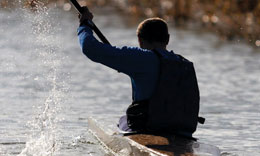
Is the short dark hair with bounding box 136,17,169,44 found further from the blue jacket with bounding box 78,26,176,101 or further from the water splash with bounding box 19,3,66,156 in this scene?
the water splash with bounding box 19,3,66,156

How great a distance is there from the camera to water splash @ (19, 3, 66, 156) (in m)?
8.59

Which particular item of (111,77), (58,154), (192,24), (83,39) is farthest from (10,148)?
(192,24)

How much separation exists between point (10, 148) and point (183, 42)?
36.6ft

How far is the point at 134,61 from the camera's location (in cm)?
687

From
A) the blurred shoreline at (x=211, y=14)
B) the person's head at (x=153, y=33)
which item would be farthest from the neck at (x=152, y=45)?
the blurred shoreline at (x=211, y=14)

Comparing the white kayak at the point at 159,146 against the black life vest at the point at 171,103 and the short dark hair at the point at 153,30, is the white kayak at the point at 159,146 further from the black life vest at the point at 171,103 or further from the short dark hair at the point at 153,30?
the short dark hair at the point at 153,30

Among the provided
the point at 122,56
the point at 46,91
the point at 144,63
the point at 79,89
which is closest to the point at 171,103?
the point at 144,63

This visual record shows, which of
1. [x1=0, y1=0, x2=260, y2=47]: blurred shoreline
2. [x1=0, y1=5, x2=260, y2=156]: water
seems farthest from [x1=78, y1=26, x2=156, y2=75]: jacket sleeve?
[x1=0, y1=0, x2=260, y2=47]: blurred shoreline

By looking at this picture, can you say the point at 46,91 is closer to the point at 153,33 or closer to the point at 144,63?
the point at 153,33

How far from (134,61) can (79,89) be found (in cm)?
620

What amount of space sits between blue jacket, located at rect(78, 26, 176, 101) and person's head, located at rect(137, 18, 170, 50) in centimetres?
12

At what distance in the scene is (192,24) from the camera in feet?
73.7

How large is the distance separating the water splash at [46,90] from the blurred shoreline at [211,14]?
2.51ft

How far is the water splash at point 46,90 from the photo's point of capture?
8586mm
